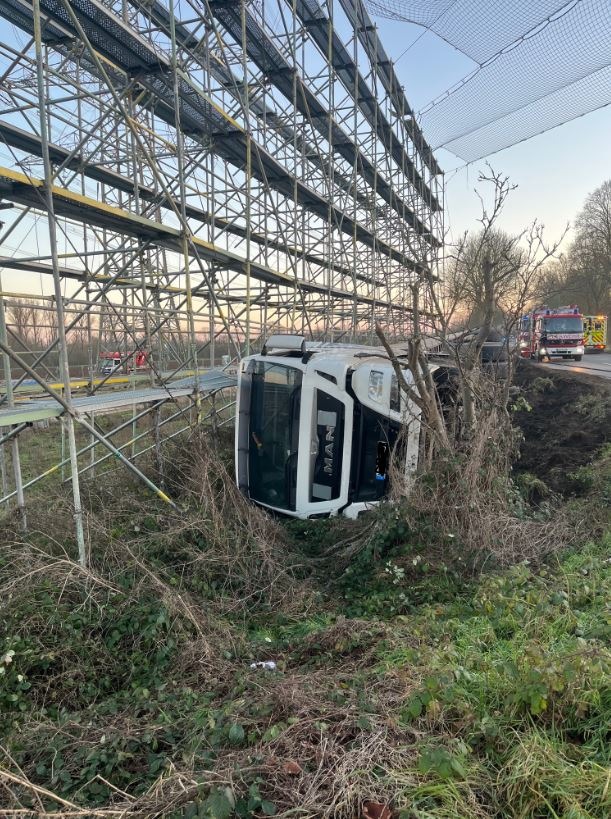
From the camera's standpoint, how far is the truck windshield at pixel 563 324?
22.3m

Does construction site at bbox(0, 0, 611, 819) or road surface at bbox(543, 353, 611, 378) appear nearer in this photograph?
construction site at bbox(0, 0, 611, 819)

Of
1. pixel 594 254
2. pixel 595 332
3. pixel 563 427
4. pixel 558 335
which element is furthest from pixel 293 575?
pixel 594 254

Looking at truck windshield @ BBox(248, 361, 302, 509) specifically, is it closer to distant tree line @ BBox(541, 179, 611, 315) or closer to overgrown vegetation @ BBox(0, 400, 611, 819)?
overgrown vegetation @ BBox(0, 400, 611, 819)

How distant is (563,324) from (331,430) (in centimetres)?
2123

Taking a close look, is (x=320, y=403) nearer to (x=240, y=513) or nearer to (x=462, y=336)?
(x=240, y=513)

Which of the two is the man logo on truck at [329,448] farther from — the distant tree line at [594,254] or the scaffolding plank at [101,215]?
the distant tree line at [594,254]

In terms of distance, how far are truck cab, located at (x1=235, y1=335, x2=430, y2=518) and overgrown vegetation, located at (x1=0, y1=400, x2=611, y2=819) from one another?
43cm

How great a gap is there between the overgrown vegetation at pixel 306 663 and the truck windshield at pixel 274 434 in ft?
1.85

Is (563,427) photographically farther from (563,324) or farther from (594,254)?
(594,254)

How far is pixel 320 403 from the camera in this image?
5.37 metres

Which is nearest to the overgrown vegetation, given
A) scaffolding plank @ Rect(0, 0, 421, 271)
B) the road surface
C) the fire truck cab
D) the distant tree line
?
scaffolding plank @ Rect(0, 0, 421, 271)

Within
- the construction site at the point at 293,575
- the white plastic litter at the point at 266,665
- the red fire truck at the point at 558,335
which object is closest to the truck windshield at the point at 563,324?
the red fire truck at the point at 558,335

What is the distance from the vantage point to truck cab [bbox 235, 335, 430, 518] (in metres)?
5.32

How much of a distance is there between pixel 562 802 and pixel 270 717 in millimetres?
1227
